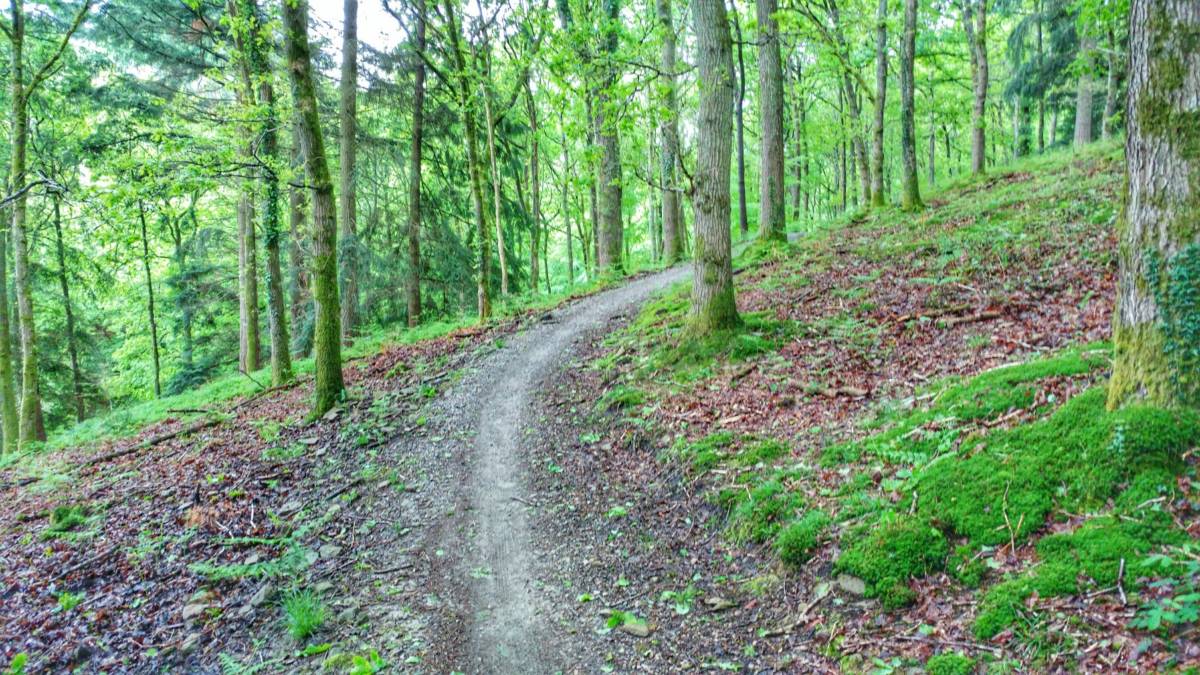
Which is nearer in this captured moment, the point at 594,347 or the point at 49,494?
the point at 49,494

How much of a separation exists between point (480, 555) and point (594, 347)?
17.9 feet

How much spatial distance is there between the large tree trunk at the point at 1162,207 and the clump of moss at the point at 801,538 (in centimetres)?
206

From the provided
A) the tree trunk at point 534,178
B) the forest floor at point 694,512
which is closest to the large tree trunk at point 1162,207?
the forest floor at point 694,512

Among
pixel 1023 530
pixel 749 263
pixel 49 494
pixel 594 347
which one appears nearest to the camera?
pixel 1023 530

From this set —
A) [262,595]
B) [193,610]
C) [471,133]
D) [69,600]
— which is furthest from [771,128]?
[69,600]

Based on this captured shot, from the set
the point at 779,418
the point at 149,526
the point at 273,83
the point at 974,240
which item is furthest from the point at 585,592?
A: the point at 273,83

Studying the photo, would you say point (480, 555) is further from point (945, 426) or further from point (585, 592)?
point (945, 426)

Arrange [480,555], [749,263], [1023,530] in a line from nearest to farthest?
[1023,530]
[480,555]
[749,263]

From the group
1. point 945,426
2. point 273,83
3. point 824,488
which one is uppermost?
point 273,83

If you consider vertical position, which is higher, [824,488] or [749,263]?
[749,263]

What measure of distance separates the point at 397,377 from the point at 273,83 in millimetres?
7047

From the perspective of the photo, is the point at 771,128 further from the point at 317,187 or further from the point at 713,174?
the point at 317,187

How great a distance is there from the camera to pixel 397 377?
36.9 feet

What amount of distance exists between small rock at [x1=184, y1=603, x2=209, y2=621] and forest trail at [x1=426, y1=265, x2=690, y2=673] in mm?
1912
